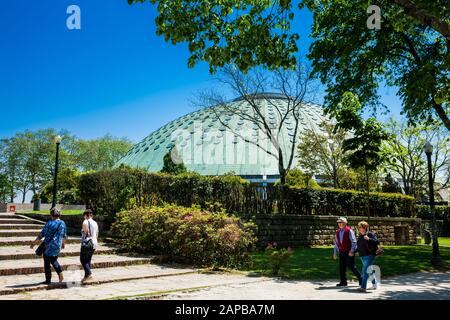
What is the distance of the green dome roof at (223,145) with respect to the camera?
53.0 metres

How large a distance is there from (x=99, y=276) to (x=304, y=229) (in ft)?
43.4

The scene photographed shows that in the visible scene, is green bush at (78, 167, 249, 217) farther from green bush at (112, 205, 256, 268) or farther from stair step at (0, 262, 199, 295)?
stair step at (0, 262, 199, 295)

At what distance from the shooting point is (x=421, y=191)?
48.0m

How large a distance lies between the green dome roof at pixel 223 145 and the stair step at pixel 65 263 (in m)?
38.1

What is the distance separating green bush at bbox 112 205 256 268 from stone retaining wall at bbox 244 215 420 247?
526 cm

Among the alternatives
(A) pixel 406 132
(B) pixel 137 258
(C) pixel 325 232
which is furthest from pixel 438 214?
(B) pixel 137 258

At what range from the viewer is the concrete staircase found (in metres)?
9.12

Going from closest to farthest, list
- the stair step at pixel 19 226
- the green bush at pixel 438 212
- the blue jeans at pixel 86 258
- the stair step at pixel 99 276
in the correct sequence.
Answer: the stair step at pixel 99 276 < the blue jeans at pixel 86 258 < the stair step at pixel 19 226 < the green bush at pixel 438 212

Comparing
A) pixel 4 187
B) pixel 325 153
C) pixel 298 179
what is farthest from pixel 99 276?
pixel 4 187

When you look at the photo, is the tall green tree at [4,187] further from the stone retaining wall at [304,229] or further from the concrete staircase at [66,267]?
the stone retaining wall at [304,229]

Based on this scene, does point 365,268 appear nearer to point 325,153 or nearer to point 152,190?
point 152,190

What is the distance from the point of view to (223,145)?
5531 cm

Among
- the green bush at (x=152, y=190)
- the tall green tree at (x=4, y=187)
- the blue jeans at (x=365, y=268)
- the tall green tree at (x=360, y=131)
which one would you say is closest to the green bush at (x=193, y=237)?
the green bush at (x=152, y=190)
